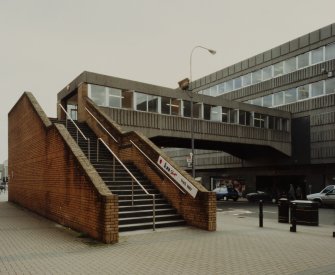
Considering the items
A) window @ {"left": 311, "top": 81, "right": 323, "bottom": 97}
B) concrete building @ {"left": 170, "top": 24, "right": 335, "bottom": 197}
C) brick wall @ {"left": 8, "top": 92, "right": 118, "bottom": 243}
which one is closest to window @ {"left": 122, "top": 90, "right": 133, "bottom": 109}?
brick wall @ {"left": 8, "top": 92, "right": 118, "bottom": 243}

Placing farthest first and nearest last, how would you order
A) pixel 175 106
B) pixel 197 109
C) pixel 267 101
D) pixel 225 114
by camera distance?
1. pixel 267 101
2. pixel 225 114
3. pixel 197 109
4. pixel 175 106

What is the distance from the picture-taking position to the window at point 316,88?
35.5 m

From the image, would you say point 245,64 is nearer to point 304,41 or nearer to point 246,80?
point 246,80

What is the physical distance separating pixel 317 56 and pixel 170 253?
106 feet

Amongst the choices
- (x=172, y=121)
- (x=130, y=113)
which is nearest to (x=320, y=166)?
(x=172, y=121)

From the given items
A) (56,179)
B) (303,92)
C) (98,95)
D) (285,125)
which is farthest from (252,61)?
(56,179)

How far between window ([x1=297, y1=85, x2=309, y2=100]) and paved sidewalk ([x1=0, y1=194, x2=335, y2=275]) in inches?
1100

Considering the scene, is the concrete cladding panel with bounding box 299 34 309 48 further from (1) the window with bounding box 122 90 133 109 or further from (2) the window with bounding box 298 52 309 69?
(1) the window with bounding box 122 90 133 109

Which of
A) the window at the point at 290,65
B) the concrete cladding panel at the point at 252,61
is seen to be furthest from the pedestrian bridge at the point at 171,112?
the concrete cladding panel at the point at 252,61

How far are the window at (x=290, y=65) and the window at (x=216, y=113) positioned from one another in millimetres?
12708

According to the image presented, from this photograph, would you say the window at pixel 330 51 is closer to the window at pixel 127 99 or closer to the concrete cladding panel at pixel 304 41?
the concrete cladding panel at pixel 304 41

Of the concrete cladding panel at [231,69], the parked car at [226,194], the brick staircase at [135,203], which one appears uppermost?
the concrete cladding panel at [231,69]

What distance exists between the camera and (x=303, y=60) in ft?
122

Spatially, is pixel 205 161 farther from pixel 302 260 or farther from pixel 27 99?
pixel 302 260
